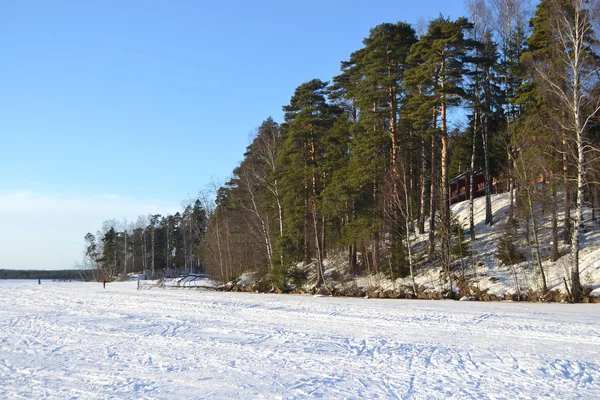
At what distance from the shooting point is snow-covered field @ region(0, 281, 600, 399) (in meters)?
6.68

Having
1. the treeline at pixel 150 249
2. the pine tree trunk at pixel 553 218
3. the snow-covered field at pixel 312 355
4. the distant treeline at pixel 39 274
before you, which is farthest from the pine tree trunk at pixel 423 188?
the distant treeline at pixel 39 274

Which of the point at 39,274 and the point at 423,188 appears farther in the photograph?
the point at 39,274

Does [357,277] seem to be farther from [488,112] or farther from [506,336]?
[506,336]

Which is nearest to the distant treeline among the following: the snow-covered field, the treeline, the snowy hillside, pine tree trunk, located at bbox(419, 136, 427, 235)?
the treeline

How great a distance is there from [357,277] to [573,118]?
15.0 metres

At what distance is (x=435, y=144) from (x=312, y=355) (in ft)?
66.5

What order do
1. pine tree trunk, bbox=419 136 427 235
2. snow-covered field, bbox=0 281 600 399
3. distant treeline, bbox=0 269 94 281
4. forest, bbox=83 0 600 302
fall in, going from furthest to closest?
distant treeline, bbox=0 269 94 281 < pine tree trunk, bbox=419 136 427 235 < forest, bbox=83 0 600 302 < snow-covered field, bbox=0 281 600 399

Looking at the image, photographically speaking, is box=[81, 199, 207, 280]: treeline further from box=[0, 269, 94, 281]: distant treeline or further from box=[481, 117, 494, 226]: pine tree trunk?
box=[481, 117, 494, 226]: pine tree trunk

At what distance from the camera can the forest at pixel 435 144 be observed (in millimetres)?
18984

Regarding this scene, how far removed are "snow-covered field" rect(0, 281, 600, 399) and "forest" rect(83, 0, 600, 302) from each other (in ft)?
24.8

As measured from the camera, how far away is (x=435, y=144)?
26.6 m

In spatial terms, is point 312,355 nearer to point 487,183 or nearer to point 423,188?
point 423,188

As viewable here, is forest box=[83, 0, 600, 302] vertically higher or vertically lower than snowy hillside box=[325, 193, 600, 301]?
higher

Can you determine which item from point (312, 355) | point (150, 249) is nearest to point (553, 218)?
point (312, 355)
